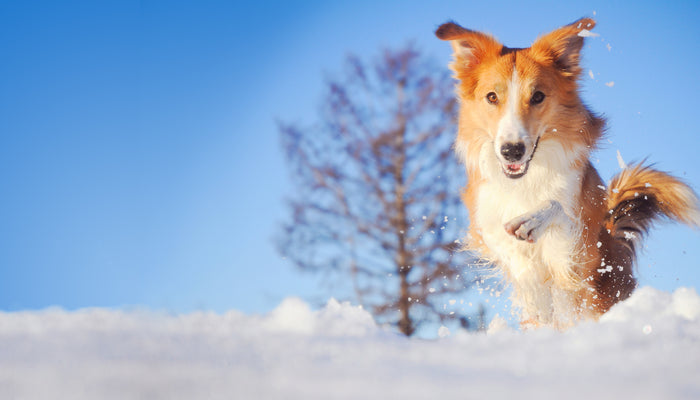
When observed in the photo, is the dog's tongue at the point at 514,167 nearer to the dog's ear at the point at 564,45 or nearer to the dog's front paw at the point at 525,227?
the dog's front paw at the point at 525,227

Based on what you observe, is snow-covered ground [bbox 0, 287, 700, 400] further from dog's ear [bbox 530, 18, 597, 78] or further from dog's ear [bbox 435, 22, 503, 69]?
dog's ear [bbox 435, 22, 503, 69]

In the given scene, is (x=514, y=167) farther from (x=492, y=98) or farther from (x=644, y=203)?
(x=644, y=203)

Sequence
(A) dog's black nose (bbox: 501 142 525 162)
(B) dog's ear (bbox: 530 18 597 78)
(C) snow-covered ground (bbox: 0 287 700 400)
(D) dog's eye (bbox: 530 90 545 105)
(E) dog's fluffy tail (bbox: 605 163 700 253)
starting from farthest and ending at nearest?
1. (E) dog's fluffy tail (bbox: 605 163 700 253)
2. (B) dog's ear (bbox: 530 18 597 78)
3. (D) dog's eye (bbox: 530 90 545 105)
4. (A) dog's black nose (bbox: 501 142 525 162)
5. (C) snow-covered ground (bbox: 0 287 700 400)

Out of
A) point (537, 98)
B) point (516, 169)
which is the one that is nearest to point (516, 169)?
point (516, 169)

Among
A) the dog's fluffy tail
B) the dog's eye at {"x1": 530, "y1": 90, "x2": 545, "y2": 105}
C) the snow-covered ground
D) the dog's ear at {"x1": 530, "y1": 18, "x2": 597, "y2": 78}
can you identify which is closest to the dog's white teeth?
the dog's eye at {"x1": 530, "y1": 90, "x2": 545, "y2": 105}

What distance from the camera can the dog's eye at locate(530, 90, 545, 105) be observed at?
12.8ft

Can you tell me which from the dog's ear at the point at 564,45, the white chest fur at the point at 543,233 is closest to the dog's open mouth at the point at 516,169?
the white chest fur at the point at 543,233

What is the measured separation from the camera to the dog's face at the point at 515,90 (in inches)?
149

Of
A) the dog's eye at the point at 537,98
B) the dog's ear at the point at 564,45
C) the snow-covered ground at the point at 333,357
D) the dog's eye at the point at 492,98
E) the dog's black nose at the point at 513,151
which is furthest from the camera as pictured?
the dog's ear at the point at 564,45

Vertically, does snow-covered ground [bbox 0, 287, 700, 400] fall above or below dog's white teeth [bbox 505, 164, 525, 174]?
below

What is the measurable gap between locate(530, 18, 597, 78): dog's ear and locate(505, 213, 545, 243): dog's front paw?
1.16 metres

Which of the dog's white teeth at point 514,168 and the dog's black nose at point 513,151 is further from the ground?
the dog's black nose at point 513,151

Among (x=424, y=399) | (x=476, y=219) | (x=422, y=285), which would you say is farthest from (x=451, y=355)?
(x=422, y=285)

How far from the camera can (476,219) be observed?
439cm
